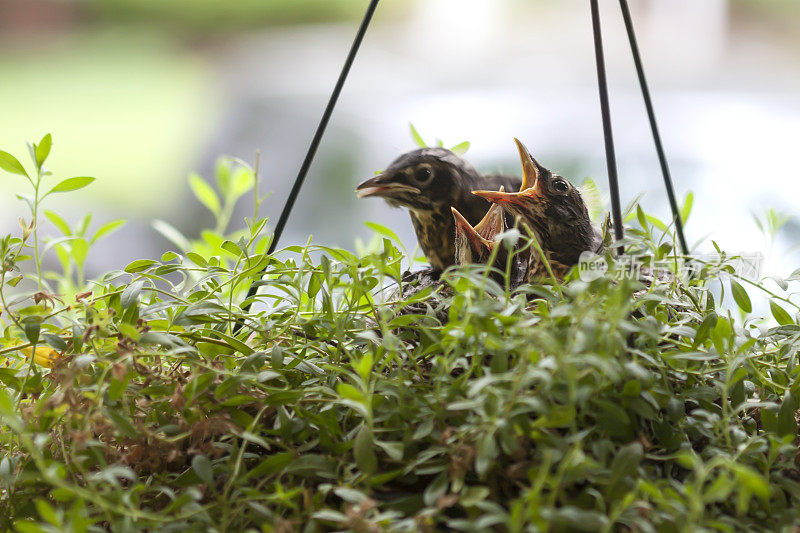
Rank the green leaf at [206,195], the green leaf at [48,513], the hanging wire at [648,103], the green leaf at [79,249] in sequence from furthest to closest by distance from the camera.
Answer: the green leaf at [206,195] → the green leaf at [79,249] → the hanging wire at [648,103] → the green leaf at [48,513]

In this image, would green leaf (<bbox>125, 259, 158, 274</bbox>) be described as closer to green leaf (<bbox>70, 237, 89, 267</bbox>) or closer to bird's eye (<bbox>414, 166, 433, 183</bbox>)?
green leaf (<bbox>70, 237, 89, 267</bbox>)

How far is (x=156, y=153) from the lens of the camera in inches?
152

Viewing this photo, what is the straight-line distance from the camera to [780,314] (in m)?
0.55

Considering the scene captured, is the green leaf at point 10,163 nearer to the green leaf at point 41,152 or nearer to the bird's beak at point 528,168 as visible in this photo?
the green leaf at point 41,152

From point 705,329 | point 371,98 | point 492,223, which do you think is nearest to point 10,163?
point 492,223

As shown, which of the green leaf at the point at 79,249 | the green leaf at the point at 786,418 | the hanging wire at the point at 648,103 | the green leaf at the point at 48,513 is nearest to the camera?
the green leaf at the point at 48,513

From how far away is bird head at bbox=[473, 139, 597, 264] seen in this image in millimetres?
632

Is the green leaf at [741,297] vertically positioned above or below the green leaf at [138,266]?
below

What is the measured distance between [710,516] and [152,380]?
→ 1.19ft

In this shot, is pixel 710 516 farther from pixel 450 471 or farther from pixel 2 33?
pixel 2 33

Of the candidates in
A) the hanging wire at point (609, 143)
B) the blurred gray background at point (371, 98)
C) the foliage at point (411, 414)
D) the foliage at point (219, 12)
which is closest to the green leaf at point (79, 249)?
the foliage at point (411, 414)

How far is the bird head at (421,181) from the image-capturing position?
2.27ft

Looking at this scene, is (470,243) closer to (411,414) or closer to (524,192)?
(524,192)

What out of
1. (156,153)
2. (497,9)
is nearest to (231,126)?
(156,153)
